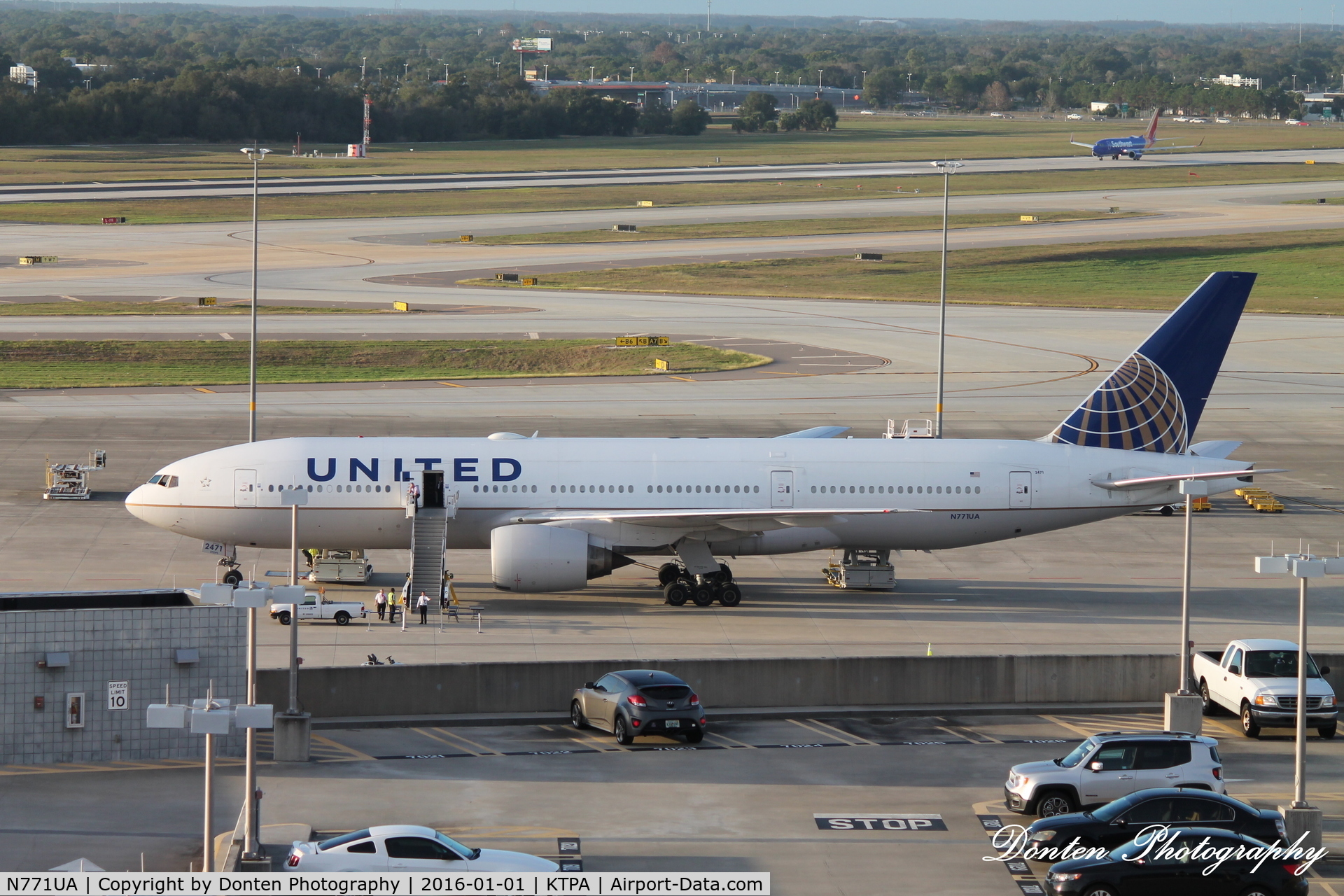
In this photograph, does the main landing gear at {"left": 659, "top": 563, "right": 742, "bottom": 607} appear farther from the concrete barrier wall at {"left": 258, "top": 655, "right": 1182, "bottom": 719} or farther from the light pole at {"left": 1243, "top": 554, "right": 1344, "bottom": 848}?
the light pole at {"left": 1243, "top": 554, "right": 1344, "bottom": 848}

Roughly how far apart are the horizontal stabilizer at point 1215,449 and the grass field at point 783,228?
9657 cm

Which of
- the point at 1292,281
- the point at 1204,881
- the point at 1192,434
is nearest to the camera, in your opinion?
the point at 1204,881

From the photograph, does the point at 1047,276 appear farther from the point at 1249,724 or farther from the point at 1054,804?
the point at 1054,804

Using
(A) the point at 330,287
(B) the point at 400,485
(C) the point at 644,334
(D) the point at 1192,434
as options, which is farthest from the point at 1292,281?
(B) the point at 400,485

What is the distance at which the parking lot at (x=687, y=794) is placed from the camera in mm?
27406

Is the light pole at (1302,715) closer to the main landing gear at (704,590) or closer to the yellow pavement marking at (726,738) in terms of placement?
the yellow pavement marking at (726,738)

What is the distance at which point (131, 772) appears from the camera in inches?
1262

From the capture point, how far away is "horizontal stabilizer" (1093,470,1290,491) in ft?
153

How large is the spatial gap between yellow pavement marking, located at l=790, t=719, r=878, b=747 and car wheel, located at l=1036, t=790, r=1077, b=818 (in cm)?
552

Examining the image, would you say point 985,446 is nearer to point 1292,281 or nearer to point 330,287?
point 330,287

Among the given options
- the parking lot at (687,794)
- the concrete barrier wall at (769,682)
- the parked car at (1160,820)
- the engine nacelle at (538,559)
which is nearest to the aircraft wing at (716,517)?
the engine nacelle at (538,559)

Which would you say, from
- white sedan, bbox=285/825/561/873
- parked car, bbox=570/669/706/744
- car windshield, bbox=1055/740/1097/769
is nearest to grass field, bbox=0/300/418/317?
parked car, bbox=570/669/706/744

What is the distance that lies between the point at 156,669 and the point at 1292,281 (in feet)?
372

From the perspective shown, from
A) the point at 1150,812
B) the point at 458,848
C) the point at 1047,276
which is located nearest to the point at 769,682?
the point at 1150,812
